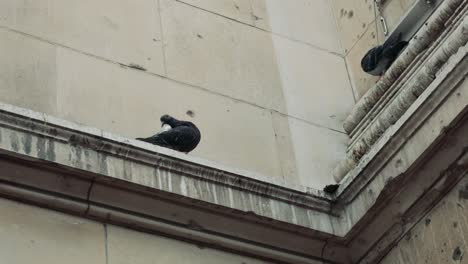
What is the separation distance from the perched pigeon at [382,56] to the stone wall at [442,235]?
1203mm

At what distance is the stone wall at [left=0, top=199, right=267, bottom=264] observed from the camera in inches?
185

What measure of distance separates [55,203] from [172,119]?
2.95ft

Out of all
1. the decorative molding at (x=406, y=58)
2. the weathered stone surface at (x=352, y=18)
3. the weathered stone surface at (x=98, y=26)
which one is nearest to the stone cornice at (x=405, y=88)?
the decorative molding at (x=406, y=58)

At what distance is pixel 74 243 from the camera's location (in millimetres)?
4848

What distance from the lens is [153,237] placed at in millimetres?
5078

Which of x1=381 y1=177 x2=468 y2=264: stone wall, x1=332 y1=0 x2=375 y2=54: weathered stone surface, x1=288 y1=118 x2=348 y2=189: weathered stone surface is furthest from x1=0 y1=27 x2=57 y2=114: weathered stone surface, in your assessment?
x1=332 y1=0 x2=375 y2=54: weathered stone surface

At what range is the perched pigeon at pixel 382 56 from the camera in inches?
241

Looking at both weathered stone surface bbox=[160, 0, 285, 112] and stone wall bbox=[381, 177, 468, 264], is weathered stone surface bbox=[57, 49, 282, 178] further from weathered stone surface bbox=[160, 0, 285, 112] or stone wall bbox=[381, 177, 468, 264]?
stone wall bbox=[381, 177, 468, 264]

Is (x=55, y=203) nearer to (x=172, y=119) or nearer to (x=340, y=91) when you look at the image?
(x=172, y=119)

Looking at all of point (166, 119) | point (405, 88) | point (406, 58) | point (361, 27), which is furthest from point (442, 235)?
point (361, 27)

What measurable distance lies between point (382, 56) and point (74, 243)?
2.28m

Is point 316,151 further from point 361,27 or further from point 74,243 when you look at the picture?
point 74,243

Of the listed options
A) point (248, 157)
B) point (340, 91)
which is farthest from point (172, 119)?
point (340, 91)

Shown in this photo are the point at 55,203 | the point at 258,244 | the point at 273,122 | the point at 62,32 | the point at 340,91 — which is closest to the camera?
the point at 55,203
